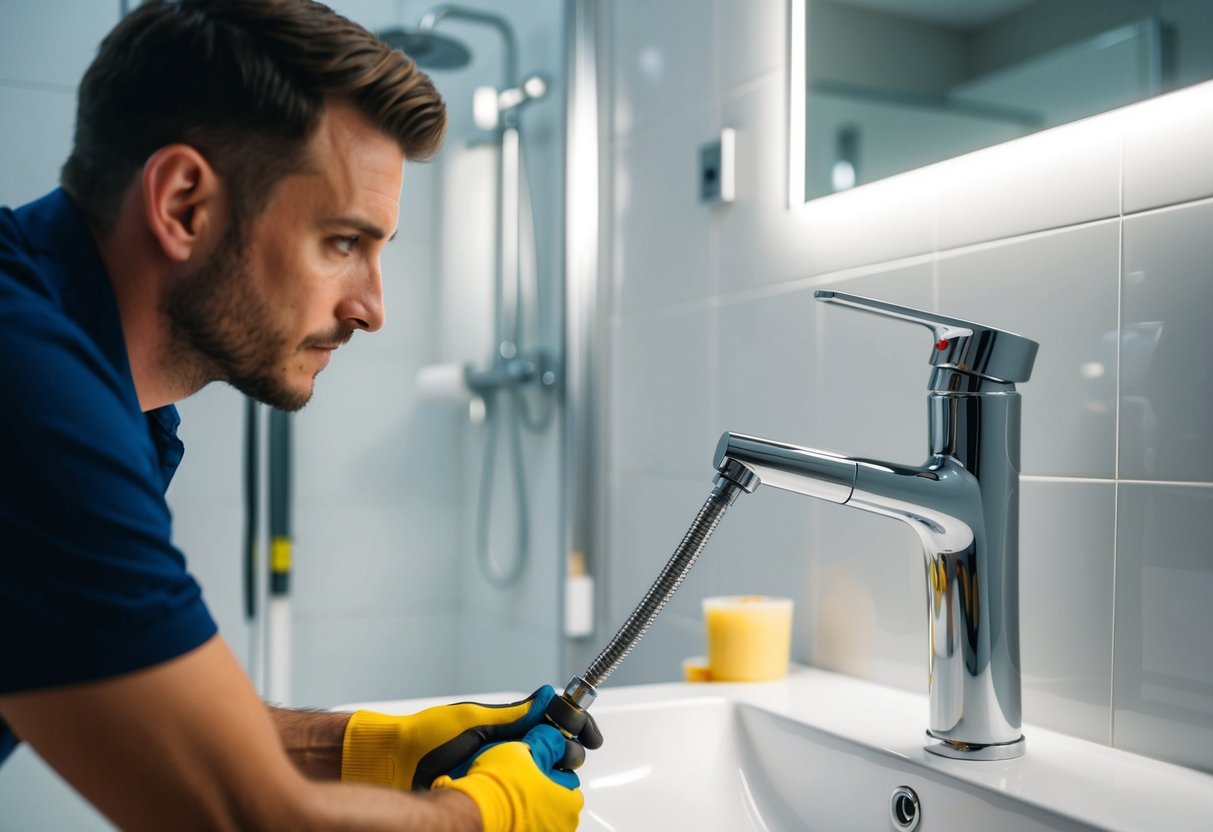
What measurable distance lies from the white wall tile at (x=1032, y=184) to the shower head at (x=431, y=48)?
77 cm

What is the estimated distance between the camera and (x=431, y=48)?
1435 millimetres

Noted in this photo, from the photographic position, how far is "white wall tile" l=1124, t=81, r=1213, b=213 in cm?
72

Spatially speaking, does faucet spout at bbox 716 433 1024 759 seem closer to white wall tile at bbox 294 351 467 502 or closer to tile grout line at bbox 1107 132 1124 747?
tile grout line at bbox 1107 132 1124 747

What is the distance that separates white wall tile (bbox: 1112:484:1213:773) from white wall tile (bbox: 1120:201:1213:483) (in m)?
0.03

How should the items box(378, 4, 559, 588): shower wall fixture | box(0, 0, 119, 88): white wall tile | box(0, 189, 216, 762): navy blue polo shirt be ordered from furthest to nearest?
box(378, 4, 559, 588): shower wall fixture
box(0, 0, 119, 88): white wall tile
box(0, 189, 216, 762): navy blue polo shirt

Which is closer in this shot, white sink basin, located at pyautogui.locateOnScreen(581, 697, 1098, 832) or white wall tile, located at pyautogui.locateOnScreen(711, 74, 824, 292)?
white sink basin, located at pyautogui.locateOnScreen(581, 697, 1098, 832)

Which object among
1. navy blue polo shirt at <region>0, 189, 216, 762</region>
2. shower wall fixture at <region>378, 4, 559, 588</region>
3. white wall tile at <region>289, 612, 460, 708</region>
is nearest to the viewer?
navy blue polo shirt at <region>0, 189, 216, 762</region>

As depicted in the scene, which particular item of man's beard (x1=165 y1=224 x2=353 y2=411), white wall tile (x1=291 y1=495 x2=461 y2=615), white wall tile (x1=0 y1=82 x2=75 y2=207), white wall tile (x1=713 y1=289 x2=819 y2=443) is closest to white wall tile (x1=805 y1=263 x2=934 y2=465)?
white wall tile (x1=713 y1=289 x2=819 y2=443)

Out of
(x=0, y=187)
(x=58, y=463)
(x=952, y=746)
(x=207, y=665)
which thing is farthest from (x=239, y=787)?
(x=0, y=187)

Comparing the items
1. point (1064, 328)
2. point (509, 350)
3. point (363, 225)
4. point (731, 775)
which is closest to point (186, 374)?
point (363, 225)

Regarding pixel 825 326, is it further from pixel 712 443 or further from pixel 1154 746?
pixel 1154 746

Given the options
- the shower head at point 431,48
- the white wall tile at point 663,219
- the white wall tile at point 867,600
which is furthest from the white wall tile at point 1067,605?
the shower head at point 431,48

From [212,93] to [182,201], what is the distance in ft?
0.24

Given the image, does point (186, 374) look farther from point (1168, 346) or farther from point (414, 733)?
point (1168, 346)
